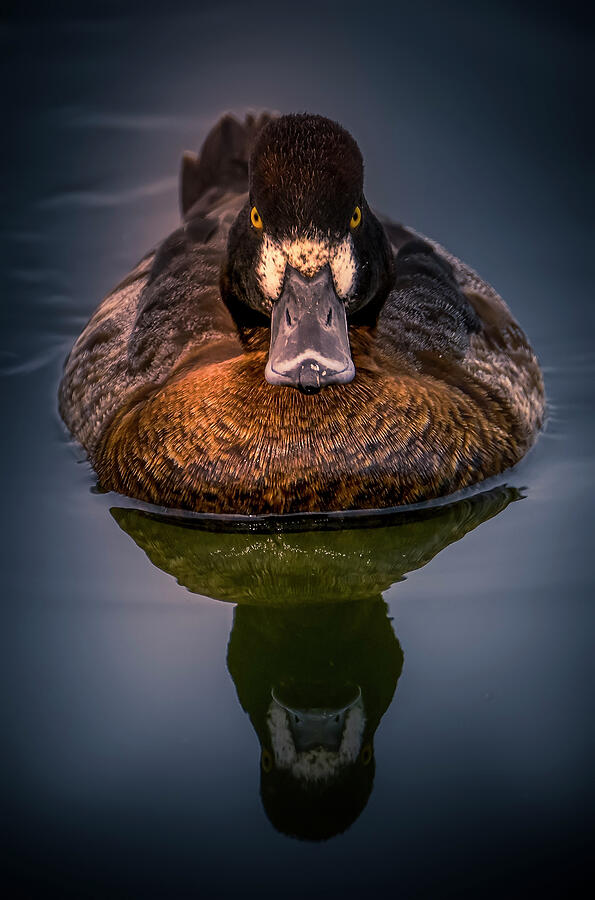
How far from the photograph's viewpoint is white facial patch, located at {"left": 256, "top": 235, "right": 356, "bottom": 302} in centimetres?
571

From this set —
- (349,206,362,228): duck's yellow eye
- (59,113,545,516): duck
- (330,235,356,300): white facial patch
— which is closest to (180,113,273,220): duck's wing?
(59,113,545,516): duck

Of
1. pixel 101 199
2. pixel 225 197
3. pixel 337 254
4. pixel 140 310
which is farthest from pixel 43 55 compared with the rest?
pixel 337 254

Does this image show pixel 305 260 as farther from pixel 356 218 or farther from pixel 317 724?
pixel 317 724

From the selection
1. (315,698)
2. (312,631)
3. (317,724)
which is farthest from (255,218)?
(317,724)

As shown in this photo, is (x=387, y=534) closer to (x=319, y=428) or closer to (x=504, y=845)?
(x=319, y=428)

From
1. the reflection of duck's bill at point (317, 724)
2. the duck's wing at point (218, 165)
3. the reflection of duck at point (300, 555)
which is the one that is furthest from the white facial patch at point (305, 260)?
the duck's wing at point (218, 165)

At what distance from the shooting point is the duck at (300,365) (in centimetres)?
571

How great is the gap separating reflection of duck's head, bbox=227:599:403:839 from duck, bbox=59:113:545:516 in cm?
70

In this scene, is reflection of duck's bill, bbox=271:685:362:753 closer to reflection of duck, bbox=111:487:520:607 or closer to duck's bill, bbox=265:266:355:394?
reflection of duck, bbox=111:487:520:607

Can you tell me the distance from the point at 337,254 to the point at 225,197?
106 inches

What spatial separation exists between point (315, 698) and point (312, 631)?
0.53 meters

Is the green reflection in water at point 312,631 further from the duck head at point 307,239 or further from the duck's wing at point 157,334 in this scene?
the duck head at point 307,239

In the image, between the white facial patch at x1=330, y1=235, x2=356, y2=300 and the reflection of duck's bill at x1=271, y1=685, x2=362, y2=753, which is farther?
the white facial patch at x1=330, y1=235, x2=356, y2=300

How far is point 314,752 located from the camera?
499cm
